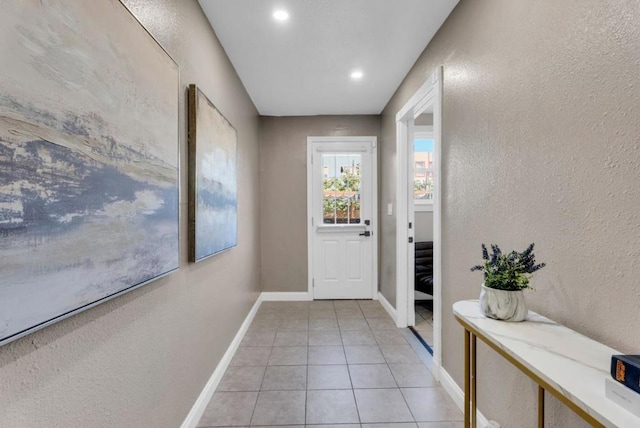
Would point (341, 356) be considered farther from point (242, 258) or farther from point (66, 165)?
point (66, 165)

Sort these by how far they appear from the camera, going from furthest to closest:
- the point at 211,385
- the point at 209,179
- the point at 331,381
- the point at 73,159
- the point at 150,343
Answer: the point at 331,381 → the point at 211,385 → the point at 209,179 → the point at 150,343 → the point at 73,159

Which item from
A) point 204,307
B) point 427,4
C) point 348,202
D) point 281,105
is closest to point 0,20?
point 204,307

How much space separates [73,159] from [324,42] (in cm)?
198

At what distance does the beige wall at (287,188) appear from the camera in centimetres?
410

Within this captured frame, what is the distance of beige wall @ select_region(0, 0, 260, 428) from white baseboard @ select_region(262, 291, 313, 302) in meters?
1.43

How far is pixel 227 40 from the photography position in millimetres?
2279

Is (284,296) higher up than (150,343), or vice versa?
(150,343)

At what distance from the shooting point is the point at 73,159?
824 mm

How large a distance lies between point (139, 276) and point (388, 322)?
274 cm

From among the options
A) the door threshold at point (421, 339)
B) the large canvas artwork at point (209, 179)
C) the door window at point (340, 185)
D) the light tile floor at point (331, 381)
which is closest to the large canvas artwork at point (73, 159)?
the large canvas artwork at point (209, 179)

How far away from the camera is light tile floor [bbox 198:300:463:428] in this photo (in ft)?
5.98

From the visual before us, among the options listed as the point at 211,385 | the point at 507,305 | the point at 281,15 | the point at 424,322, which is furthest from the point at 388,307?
the point at 281,15

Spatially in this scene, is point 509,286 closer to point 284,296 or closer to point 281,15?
point 281,15

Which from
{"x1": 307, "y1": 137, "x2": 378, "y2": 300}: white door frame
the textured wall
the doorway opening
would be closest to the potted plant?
the textured wall
